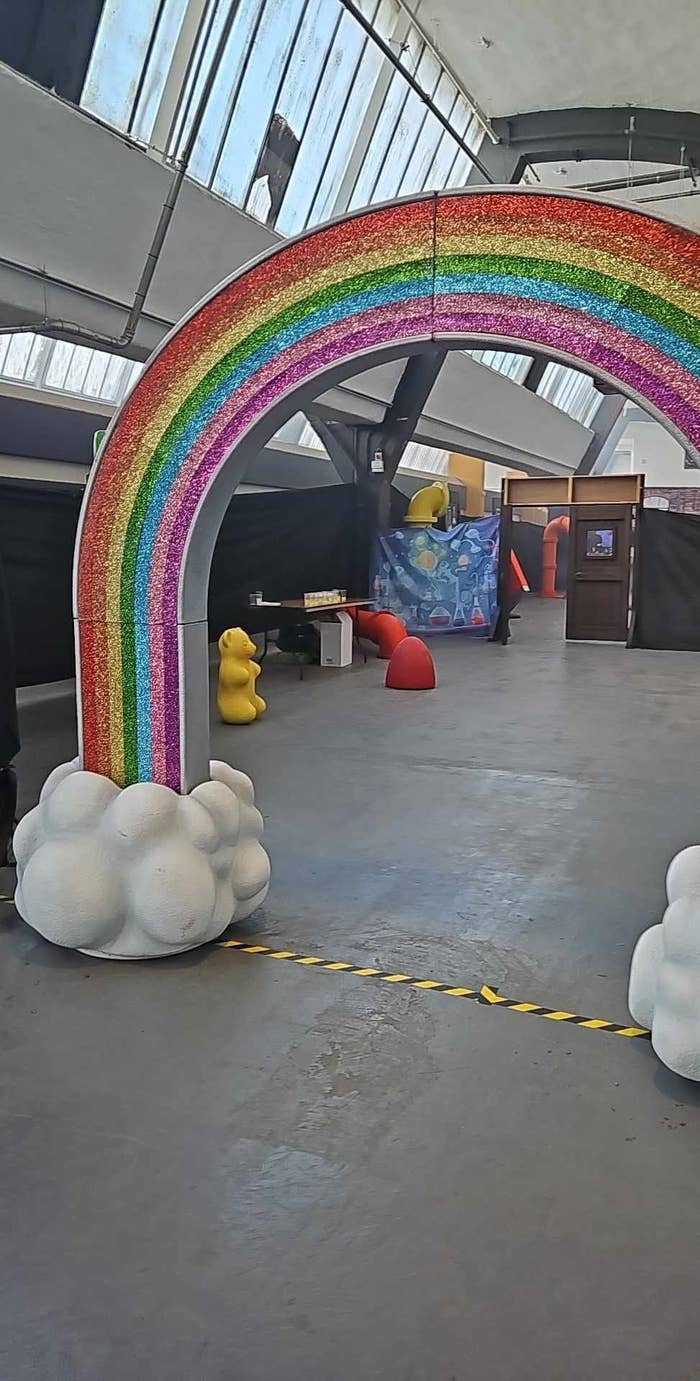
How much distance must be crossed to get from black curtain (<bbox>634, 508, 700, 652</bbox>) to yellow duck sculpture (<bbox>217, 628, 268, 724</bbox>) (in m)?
6.22

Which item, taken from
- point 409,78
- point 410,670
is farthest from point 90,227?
point 410,670

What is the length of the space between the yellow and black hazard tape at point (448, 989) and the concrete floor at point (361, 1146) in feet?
0.18

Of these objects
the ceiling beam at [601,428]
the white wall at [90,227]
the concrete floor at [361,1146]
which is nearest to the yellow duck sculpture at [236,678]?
the white wall at [90,227]

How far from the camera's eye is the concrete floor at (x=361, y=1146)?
187cm

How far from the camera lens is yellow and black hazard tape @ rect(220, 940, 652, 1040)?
10.0 ft

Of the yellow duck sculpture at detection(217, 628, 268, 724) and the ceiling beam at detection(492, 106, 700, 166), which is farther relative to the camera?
the ceiling beam at detection(492, 106, 700, 166)

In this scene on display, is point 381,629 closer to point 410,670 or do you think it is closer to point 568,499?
point 410,670

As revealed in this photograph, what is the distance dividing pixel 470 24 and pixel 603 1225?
1026 centimetres

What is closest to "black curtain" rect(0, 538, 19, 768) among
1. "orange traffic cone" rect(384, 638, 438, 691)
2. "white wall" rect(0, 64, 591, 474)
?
"white wall" rect(0, 64, 591, 474)

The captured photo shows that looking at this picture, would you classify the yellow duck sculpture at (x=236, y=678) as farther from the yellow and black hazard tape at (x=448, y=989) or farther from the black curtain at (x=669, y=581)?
the black curtain at (x=669, y=581)

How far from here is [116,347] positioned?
24.5ft

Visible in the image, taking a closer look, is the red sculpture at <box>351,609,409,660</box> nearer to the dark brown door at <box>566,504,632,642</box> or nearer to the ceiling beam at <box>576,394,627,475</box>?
the dark brown door at <box>566,504,632,642</box>

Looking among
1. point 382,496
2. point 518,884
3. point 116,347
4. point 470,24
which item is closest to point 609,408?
point 382,496

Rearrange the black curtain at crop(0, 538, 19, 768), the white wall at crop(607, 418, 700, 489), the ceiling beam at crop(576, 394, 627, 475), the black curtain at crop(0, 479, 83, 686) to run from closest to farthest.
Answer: the black curtain at crop(0, 538, 19, 768)
the black curtain at crop(0, 479, 83, 686)
the ceiling beam at crop(576, 394, 627, 475)
the white wall at crop(607, 418, 700, 489)
